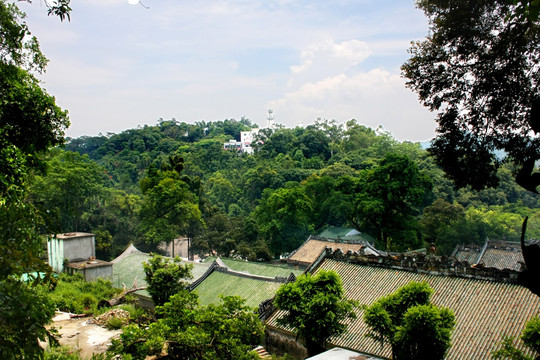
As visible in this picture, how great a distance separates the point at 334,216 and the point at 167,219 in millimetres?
13027

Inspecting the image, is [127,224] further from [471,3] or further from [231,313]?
[471,3]

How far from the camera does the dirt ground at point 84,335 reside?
13953 mm

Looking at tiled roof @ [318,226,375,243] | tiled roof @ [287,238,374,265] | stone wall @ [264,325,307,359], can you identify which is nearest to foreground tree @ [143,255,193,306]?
stone wall @ [264,325,307,359]

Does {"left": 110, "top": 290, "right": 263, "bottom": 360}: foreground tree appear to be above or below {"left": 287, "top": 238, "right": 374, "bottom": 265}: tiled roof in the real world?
above

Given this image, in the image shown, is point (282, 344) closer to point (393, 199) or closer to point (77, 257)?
point (77, 257)

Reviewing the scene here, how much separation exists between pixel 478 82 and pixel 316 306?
7629 mm

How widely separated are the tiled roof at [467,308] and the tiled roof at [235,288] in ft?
7.07

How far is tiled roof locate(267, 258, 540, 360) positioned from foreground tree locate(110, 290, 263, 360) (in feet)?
15.9

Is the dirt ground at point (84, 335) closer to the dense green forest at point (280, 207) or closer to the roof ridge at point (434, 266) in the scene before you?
the roof ridge at point (434, 266)

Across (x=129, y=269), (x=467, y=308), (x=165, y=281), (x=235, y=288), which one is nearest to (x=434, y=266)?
(x=467, y=308)

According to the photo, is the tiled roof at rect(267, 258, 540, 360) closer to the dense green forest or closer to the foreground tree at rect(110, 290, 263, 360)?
the foreground tree at rect(110, 290, 263, 360)

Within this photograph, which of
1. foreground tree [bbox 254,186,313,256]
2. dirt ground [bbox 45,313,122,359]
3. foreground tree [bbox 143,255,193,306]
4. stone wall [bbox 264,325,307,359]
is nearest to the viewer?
stone wall [bbox 264,325,307,359]

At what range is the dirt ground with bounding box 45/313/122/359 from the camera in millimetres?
13953

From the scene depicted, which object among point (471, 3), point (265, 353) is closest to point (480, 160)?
point (471, 3)
